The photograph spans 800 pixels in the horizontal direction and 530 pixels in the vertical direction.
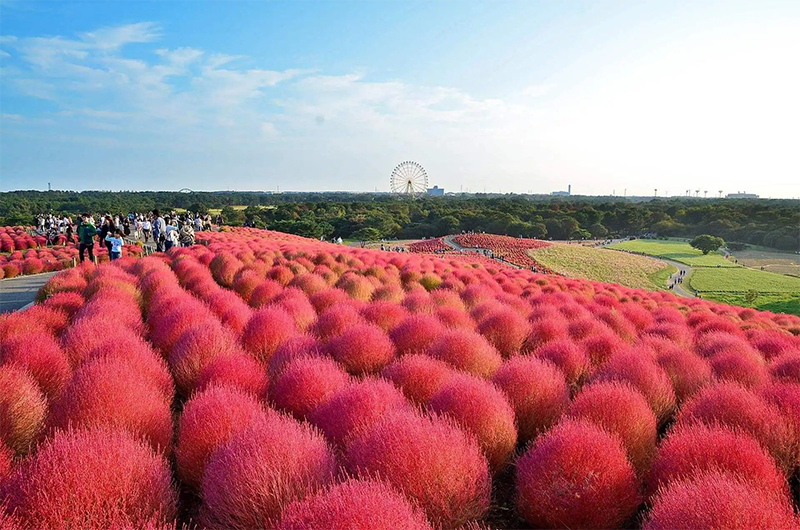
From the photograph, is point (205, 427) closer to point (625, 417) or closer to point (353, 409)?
point (353, 409)

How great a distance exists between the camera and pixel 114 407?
329 cm

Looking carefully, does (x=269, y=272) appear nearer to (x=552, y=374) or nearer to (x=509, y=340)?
(x=509, y=340)

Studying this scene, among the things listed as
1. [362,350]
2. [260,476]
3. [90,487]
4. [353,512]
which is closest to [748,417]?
[353,512]

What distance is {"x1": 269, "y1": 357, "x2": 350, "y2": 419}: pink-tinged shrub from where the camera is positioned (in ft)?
12.6

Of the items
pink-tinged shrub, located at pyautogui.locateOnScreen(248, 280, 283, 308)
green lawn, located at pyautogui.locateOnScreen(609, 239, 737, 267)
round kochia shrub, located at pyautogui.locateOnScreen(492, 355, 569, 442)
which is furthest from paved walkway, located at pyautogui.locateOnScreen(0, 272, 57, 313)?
green lawn, located at pyautogui.locateOnScreen(609, 239, 737, 267)

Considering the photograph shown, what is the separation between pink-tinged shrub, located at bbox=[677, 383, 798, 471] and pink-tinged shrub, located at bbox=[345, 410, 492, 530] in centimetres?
173

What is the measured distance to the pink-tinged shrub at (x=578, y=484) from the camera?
8.84 feet

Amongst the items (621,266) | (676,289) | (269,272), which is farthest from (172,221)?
(621,266)

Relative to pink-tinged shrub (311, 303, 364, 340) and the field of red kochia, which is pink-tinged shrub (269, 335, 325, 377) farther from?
pink-tinged shrub (311, 303, 364, 340)

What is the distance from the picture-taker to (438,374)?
4180 millimetres

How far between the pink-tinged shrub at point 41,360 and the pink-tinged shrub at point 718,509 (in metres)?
4.66

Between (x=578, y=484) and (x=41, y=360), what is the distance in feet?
15.4

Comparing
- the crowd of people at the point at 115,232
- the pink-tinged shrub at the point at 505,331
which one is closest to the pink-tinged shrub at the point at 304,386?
the pink-tinged shrub at the point at 505,331

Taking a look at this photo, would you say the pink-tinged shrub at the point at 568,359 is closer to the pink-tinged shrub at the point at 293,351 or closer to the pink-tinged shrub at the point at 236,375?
the pink-tinged shrub at the point at 293,351
